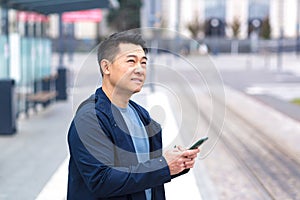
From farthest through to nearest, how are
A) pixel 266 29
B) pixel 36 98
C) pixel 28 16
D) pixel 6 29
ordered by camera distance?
1. pixel 266 29
2. pixel 28 16
3. pixel 36 98
4. pixel 6 29

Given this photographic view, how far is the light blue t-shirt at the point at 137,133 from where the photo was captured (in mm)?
2268

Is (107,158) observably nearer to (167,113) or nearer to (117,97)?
(117,97)

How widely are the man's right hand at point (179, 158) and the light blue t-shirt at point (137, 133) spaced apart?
0.10m

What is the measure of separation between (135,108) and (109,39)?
0.30m

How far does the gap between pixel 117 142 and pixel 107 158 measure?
7cm

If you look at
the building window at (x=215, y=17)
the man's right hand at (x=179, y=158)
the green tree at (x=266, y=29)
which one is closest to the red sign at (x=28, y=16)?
the man's right hand at (x=179, y=158)

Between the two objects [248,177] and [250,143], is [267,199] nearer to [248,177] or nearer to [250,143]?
[248,177]

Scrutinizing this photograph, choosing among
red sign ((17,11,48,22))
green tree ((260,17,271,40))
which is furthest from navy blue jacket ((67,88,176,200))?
green tree ((260,17,271,40))

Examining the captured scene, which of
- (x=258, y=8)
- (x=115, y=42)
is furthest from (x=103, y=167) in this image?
(x=258, y=8)

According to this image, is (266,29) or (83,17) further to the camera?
(266,29)

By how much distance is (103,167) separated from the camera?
2.17 meters

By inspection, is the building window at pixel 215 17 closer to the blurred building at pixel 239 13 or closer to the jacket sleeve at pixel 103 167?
the blurred building at pixel 239 13

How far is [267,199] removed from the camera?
20.5 ft

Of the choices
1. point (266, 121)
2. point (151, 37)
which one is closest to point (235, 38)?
point (266, 121)
